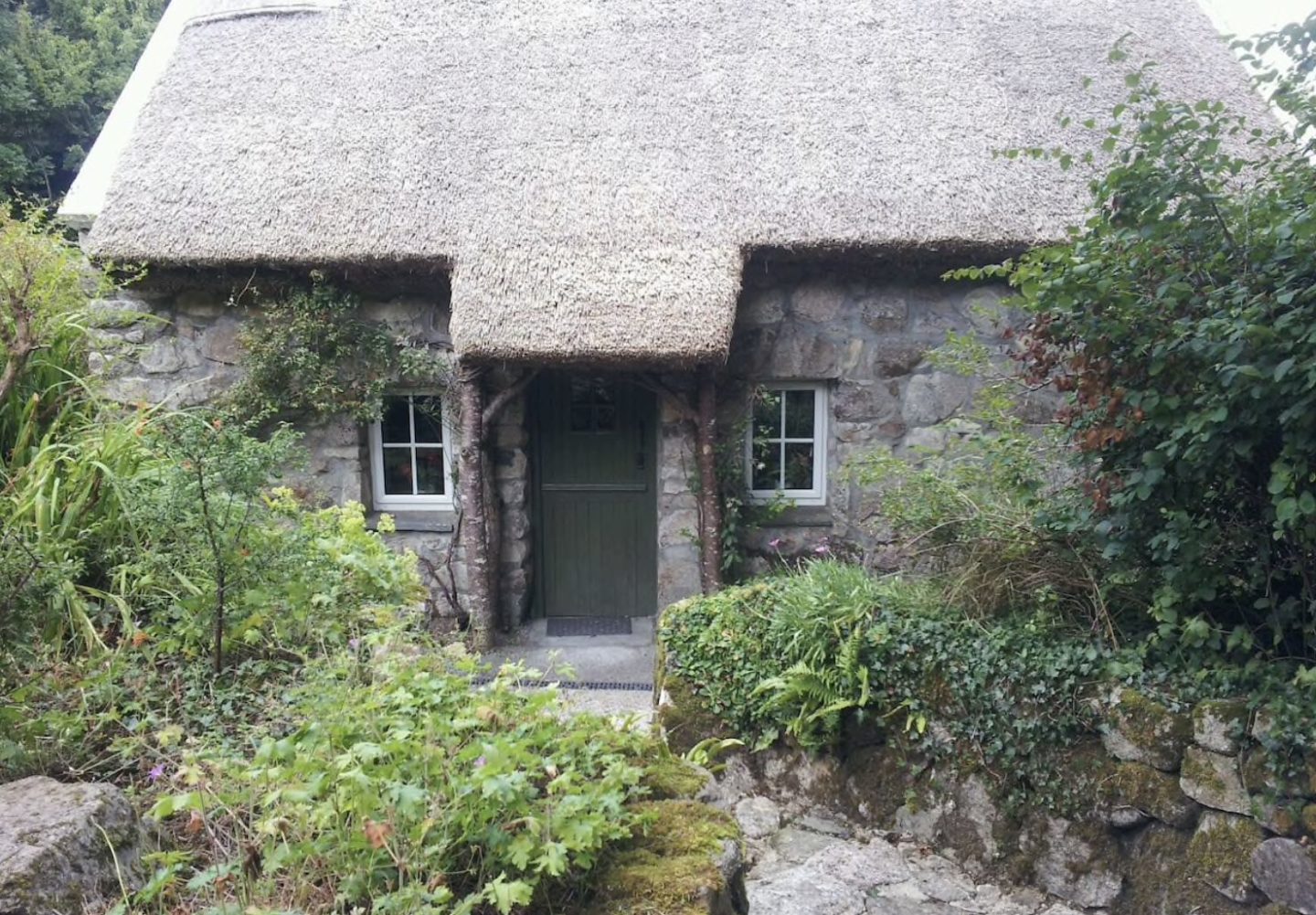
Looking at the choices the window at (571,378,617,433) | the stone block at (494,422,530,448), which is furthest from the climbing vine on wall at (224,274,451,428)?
the window at (571,378,617,433)

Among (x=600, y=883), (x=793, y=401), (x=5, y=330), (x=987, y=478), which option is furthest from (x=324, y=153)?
(x=600, y=883)

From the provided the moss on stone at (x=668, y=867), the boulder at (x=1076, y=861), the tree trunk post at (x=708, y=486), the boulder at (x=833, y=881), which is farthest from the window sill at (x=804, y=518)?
the moss on stone at (x=668, y=867)

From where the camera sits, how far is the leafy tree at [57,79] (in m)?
10.2

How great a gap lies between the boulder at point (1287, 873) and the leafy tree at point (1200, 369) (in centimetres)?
57

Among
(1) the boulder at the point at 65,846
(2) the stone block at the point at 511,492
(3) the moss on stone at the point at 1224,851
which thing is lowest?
(3) the moss on stone at the point at 1224,851

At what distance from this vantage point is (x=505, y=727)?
5.49 ft

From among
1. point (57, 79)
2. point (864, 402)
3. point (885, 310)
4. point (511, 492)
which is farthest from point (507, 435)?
point (57, 79)

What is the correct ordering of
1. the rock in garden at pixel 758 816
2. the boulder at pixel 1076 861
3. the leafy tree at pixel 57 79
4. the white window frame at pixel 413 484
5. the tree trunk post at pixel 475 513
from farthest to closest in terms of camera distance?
1. the leafy tree at pixel 57 79
2. the white window frame at pixel 413 484
3. the tree trunk post at pixel 475 513
4. the rock in garden at pixel 758 816
5. the boulder at pixel 1076 861

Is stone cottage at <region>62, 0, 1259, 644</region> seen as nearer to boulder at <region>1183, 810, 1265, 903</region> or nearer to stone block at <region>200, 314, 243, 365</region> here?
stone block at <region>200, 314, 243, 365</region>

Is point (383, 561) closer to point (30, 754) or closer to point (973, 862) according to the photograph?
point (30, 754)

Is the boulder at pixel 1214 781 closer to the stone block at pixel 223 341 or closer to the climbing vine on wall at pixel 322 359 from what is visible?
the climbing vine on wall at pixel 322 359

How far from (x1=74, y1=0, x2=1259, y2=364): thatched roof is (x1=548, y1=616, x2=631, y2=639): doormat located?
2.00 meters

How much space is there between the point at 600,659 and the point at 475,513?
1.20m

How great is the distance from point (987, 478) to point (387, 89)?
4.65 m
